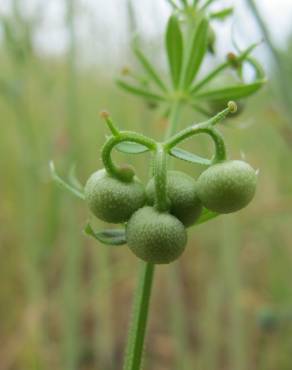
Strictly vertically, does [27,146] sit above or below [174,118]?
below

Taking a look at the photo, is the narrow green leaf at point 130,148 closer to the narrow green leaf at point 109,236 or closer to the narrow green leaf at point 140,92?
the narrow green leaf at point 109,236

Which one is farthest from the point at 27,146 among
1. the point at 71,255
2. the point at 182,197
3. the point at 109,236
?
the point at 182,197

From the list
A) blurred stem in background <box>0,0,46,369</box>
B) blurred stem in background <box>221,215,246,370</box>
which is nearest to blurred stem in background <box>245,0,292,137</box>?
blurred stem in background <box>221,215,246,370</box>

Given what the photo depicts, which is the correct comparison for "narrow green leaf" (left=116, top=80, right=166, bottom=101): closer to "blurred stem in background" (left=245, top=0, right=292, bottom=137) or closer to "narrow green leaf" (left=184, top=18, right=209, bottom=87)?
"narrow green leaf" (left=184, top=18, right=209, bottom=87)

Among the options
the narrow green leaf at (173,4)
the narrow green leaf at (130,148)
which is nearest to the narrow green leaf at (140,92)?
the narrow green leaf at (173,4)

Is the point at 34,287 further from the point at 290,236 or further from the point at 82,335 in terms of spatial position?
the point at 290,236

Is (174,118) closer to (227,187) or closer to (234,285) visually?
(227,187)
